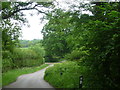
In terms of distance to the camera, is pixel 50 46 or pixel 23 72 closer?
pixel 50 46

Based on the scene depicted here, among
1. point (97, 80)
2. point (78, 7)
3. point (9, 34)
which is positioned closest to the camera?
point (97, 80)

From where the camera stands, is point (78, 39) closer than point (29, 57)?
Yes

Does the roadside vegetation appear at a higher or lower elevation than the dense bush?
higher

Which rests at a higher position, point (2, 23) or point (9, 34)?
point (2, 23)

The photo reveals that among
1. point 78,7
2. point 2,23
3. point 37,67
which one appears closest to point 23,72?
point 37,67

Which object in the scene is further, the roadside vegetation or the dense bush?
the dense bush

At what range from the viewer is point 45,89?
8281mm

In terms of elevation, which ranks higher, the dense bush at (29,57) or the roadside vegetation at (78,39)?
the roadside vegetation at (78,39)

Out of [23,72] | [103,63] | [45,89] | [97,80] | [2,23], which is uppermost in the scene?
[2,23]

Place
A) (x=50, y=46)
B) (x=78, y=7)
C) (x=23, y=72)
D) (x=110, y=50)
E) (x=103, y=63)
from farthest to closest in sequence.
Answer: (x=23, y=72), (x=50, y=46), (x=78, y=7), (x=103, y=63), (x=110, y=50)

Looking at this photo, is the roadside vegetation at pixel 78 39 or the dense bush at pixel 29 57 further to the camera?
the dense bush at pixel 29 57

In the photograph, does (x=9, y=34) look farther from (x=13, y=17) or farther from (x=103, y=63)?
(x=103, y=63)

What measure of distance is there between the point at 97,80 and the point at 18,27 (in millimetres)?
7186

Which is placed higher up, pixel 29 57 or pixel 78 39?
pixel 78 39
